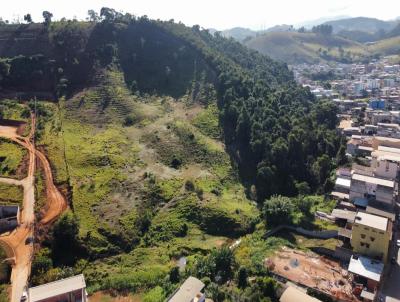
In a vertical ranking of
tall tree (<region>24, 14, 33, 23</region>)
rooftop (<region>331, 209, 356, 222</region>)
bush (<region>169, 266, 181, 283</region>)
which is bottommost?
bush (<region>169, 266, 181, 283</region>)

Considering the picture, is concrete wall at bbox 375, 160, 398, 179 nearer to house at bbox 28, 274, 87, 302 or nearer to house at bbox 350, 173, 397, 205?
house at bbox 350, 173, 397, 205

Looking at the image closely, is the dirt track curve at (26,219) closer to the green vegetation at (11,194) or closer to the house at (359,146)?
the green vegetation at (11,194)

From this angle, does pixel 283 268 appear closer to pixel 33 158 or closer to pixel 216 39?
pixel 33 158

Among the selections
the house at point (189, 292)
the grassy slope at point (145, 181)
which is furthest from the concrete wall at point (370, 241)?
the house at point (189, 292)

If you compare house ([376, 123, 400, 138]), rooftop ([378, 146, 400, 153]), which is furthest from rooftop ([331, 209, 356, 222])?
house ([376, 123, 400, 138])

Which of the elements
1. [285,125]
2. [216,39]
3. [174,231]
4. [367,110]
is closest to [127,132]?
[174,231]

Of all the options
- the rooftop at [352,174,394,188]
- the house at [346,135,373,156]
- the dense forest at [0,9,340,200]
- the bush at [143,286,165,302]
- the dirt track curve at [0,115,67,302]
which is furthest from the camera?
the house at [346,135,373,156]

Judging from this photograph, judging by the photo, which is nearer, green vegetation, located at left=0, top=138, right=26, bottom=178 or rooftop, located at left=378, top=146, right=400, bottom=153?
green vegetation, located at left=0, top=138, right=26, bottom=178
